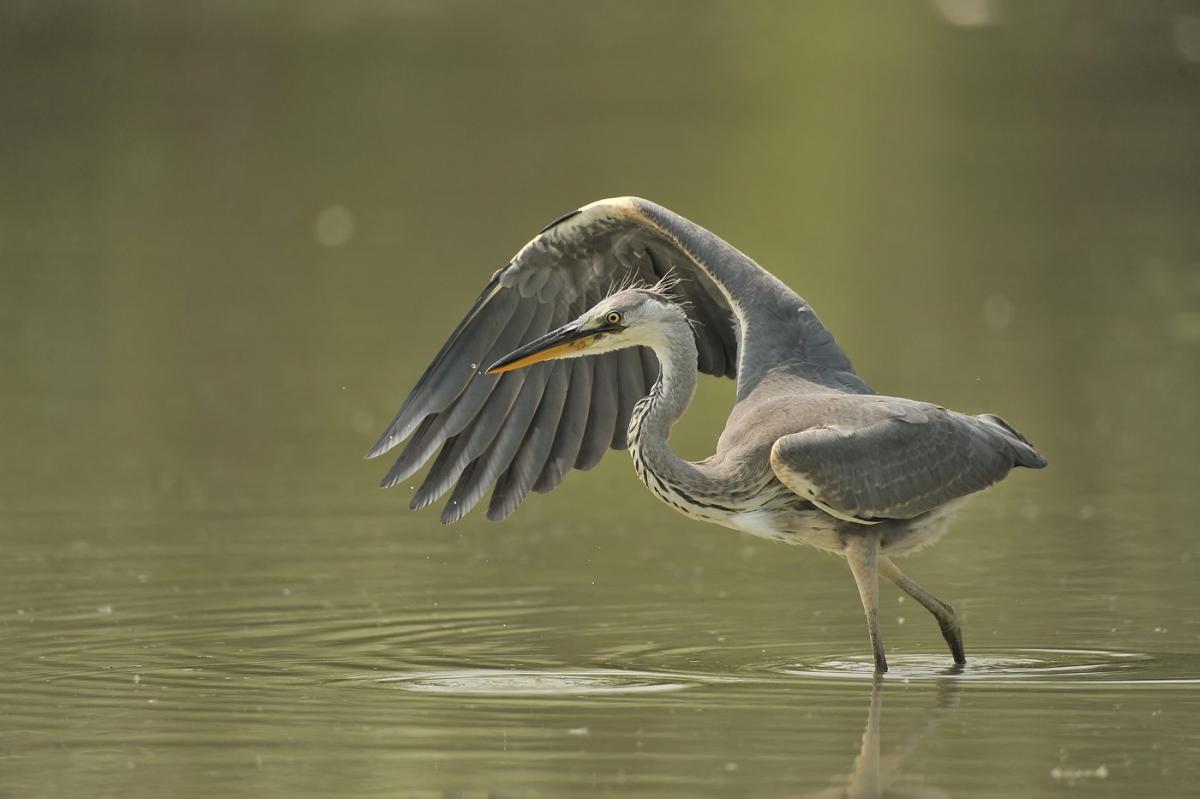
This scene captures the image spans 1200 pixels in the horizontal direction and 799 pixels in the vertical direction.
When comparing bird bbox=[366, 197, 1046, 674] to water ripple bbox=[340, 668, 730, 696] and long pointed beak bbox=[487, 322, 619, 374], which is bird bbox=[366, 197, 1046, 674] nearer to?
long pointed beak bbox=[487, 322, 619, 374]

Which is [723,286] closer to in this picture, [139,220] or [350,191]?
[139,220]

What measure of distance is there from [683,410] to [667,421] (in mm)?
123

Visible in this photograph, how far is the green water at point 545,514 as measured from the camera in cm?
768

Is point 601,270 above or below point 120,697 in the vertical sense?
above

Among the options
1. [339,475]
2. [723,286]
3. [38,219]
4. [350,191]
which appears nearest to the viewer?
[723,286]

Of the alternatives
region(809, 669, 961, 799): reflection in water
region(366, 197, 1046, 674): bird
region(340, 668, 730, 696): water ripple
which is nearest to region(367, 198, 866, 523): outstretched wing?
region(366, 197, 1046, 674): bird

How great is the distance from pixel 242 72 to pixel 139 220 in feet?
57.5

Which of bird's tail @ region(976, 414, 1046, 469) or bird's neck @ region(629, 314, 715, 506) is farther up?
bird's neck @ region(629, 314, 715, 506)

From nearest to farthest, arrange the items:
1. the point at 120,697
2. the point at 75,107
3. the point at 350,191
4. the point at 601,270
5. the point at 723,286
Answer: the point at 120,697, the point at 723,286, the point at 601,270, the point at 350,191, the point at 75,107

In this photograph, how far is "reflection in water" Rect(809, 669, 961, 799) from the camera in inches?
277

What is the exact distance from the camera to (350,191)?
33.5m

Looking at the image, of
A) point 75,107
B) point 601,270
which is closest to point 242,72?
point 75,107

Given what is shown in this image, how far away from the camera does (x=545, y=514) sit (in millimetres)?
12484

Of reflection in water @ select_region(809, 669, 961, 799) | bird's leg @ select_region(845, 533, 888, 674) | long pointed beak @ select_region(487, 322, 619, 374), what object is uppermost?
long pointed beak @ select_region(487, 322, 619, 374)
